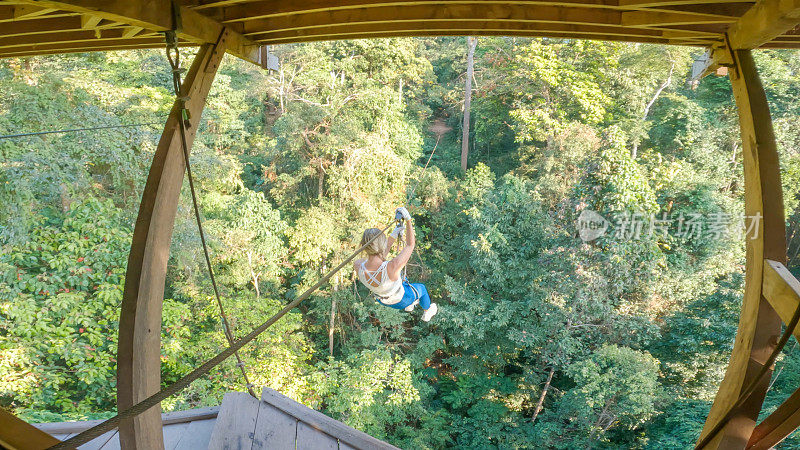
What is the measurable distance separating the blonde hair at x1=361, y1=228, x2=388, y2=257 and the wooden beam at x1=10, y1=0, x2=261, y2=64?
1.27 meters

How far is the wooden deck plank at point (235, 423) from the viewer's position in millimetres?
2000

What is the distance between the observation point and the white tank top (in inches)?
125

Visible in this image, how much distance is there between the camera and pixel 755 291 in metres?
1.75

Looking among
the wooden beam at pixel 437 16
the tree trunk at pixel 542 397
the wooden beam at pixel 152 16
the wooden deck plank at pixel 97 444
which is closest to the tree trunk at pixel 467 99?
the tree trunk at pixel 542 397

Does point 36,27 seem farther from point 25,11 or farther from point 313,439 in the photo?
point 313,439

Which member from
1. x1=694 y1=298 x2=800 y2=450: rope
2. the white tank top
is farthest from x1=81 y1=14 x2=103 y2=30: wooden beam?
x1=694 y1=298 x2=800 y2=450: rope

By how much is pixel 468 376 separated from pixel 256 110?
27.6 feet

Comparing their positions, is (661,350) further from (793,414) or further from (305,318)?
(793,414)

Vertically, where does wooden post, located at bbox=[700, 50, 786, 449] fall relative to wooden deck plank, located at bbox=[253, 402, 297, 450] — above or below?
above

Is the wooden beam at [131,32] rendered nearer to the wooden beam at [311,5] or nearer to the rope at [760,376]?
the wooden beam at [311,5]

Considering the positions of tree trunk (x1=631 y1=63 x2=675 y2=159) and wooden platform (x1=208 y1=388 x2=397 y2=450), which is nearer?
wooden platform (x1=208 y1=388 x2=397 y2=450)

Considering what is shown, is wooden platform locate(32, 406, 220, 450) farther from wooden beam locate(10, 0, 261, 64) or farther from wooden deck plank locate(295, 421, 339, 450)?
wooden beam locate(10, 0, 261, 64)

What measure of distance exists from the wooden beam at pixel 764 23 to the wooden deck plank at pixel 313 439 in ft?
7.25

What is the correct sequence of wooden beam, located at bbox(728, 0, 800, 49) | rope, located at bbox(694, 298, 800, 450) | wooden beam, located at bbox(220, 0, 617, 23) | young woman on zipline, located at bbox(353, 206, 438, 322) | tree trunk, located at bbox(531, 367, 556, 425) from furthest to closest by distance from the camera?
1. tree trunk, located at bbox(531, 367, 556, 425)
2. young woman on zipline, located at bbox(353, 206, 438, 322)
3. wooden beam, located at bbox(220, 0, 617, 23)
4. wooden beam, located at bbox(728, 0, 800, 49)
5. rope, located at bbox(694, 298, 800, 450)
